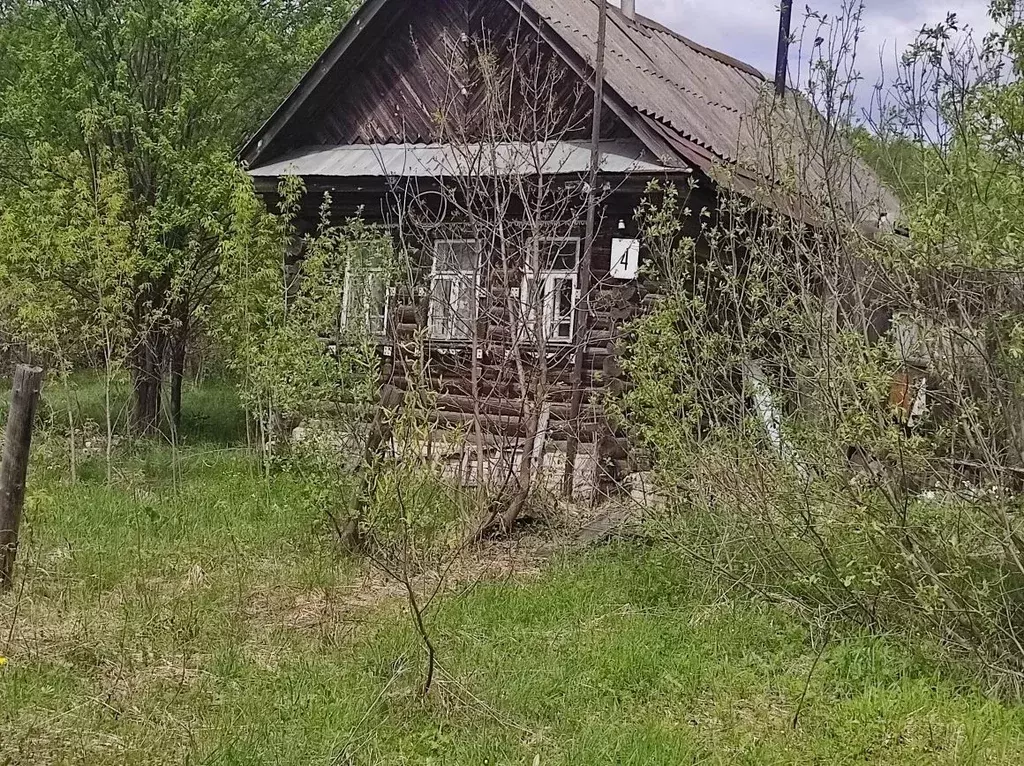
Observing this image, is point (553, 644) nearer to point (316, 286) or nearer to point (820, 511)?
point (820, 511)

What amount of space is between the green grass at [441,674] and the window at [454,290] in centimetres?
234

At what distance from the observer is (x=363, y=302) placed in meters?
8.15

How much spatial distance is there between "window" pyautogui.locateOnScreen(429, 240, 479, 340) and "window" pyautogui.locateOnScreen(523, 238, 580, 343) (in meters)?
0.48

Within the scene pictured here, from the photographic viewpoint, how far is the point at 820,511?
5348mm

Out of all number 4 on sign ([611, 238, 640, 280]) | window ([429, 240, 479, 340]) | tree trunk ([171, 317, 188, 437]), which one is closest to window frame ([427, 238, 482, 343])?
window ([429, 240, 479, 340])

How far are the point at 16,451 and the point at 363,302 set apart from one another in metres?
3.44

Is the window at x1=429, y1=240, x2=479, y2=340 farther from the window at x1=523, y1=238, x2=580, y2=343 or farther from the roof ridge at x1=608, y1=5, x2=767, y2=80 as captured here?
the roof ridge at x1=608, y1=5, x2=767, y2=80

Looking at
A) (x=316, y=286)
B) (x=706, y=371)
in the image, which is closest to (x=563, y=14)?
(x=316, y=286)

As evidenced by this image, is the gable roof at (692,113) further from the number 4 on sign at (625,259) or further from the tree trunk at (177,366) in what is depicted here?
the tree trunk at (177,366)

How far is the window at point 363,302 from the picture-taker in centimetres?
773

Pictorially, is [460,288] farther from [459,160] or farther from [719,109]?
[719,109]

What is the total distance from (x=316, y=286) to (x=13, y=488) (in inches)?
149

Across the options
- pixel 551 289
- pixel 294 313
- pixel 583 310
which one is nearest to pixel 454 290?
pixel 551 289

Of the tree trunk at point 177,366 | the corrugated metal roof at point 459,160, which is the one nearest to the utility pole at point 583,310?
the corrugated metal roof at point 459,160
